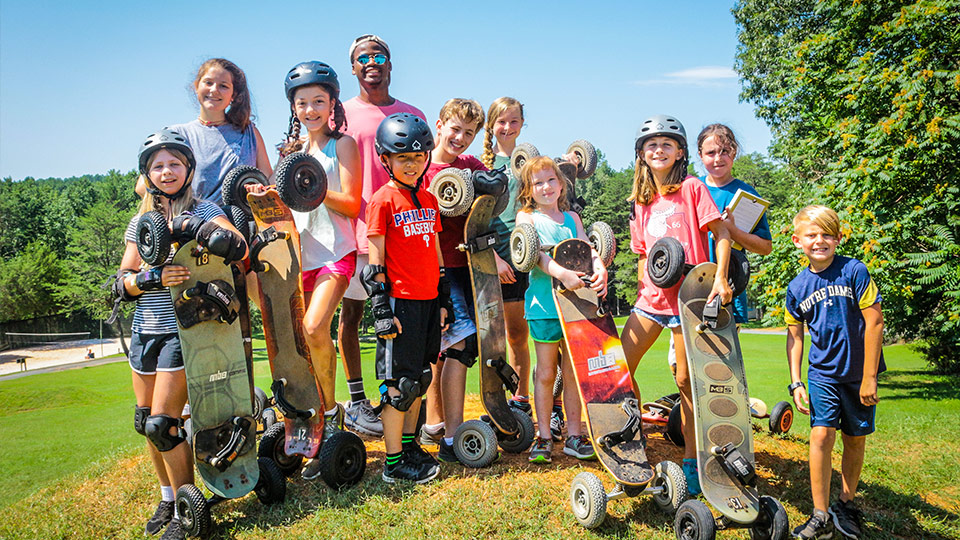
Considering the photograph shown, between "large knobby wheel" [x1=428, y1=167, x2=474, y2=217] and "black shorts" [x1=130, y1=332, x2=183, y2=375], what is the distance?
1.85 metres

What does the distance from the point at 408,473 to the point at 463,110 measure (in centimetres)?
256

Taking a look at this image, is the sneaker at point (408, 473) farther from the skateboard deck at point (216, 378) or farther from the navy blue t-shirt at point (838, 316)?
the navy blue t-shirt at point (838, 316)

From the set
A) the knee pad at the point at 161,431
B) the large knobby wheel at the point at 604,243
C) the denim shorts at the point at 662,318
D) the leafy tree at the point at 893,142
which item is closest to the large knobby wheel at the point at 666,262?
the denim shorts at the point at 662,318

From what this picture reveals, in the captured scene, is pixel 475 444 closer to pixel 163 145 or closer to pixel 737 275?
pixel 737 275

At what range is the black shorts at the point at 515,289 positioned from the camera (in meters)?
4.86

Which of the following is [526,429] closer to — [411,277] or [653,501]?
[653,501]

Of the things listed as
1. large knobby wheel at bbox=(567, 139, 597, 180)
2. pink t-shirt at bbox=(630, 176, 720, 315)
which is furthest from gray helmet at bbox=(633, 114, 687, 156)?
large knobby wheel at bbox=(567, 139, 597, 180)

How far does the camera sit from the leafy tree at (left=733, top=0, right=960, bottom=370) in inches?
334

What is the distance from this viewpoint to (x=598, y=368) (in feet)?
12.7

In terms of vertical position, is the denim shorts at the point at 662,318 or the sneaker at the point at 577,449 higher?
the denim shorts at the point at 662,318

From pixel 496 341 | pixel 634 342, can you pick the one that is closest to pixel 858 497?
pixel 634 342

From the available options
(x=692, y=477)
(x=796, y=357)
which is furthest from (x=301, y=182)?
(x=796, y=357)

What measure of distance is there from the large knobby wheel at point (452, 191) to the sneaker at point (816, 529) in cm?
281

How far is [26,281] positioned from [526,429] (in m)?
49.5
